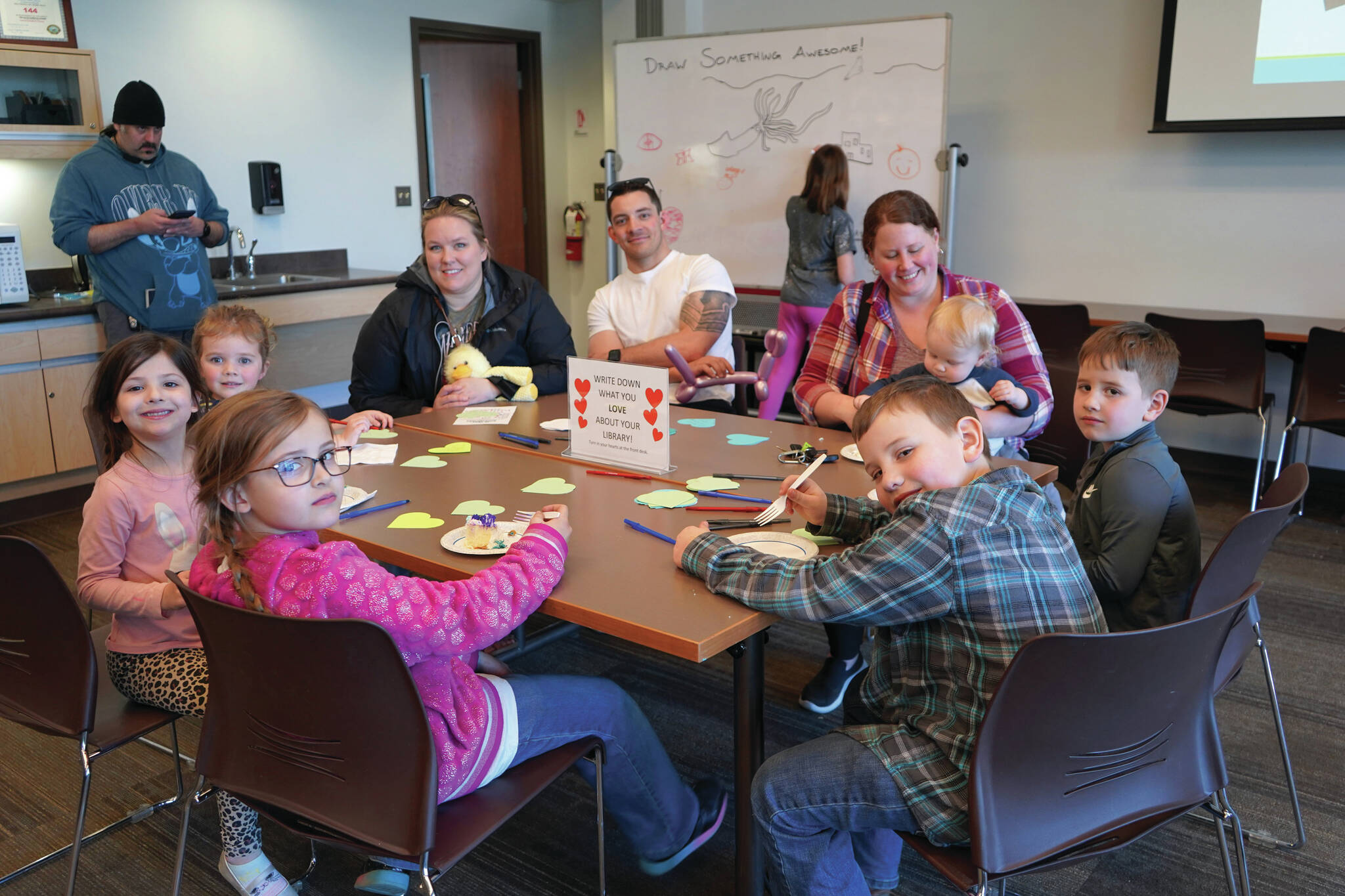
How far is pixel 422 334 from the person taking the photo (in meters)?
2.78

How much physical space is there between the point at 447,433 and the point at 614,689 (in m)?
1.02

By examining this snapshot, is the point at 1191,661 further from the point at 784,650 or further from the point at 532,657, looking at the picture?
the point at 532,657

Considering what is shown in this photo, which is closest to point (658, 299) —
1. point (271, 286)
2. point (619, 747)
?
point (619, 747)

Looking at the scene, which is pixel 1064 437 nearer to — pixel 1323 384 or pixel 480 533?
pixel 480 533

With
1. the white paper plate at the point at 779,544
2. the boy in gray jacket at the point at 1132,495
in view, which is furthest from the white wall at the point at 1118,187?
the white paper plate at the point at 779,544

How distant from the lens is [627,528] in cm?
171

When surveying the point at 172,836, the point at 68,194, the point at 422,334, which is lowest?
the point at 172,836

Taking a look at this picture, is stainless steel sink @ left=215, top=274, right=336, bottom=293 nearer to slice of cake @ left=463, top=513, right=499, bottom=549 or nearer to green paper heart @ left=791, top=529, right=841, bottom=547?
slice of cake @ left=463, top=513, right=499, bottom=549

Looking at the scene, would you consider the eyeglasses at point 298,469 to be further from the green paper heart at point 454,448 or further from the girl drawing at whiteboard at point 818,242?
the girl drawing at whiteboard at point 818,242

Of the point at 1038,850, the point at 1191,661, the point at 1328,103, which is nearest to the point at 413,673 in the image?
the point at 1038,850

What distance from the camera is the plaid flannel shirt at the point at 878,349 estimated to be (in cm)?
239

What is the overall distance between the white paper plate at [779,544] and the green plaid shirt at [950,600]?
0.53ft

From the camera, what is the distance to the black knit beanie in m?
3.92

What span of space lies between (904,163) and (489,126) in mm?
3024
